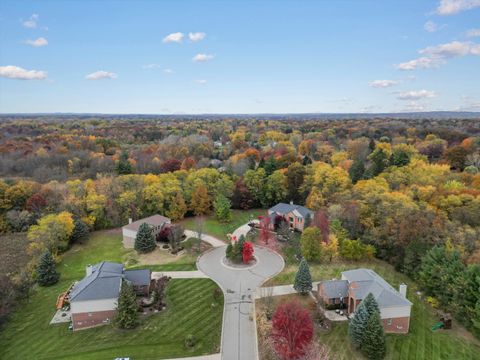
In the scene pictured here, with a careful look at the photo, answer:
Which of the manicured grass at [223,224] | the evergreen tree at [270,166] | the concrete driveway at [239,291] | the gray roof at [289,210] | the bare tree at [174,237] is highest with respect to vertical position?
the evergreen tree at [270,166]

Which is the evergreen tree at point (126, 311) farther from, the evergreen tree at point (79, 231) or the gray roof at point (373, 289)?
the evergreen tree at point (79, 231)

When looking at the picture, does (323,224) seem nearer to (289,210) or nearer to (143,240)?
(289,210)

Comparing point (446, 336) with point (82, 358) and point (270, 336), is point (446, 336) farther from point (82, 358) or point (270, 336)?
point (82, 358)

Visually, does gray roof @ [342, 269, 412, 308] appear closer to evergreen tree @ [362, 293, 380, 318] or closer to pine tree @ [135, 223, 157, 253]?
evergreen tree @ [362, 293, 380, 318]

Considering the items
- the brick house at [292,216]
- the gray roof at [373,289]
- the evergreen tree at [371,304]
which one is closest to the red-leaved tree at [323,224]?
the brick house at [292,216]

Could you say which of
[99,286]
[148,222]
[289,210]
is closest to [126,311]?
[99,286]

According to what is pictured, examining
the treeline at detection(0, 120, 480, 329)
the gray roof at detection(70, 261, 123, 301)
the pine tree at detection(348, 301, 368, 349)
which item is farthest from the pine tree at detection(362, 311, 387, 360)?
the gray roof at detection(70, 261, 123, 301)

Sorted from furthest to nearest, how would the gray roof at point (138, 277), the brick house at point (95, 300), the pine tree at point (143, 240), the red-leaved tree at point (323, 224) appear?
1. the pine tree at point (143, 240)
2. the red-leaved tree at point (323, 224)
3. the gray roof at point (138, 277)
4. the brick house at point (95, 300)
